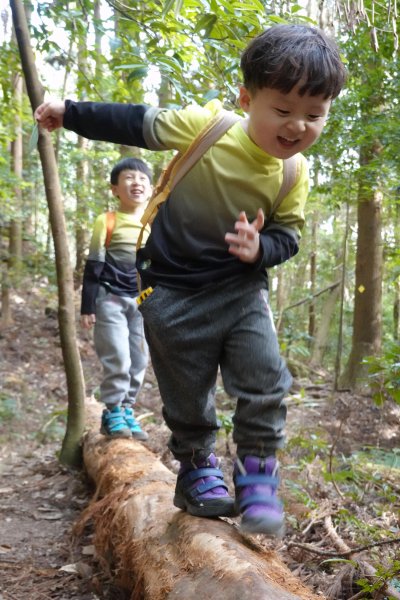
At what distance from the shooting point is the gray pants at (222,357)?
2.17 m

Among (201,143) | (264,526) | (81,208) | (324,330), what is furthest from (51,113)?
(324,330)

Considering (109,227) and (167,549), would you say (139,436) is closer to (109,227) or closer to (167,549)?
(109,227)

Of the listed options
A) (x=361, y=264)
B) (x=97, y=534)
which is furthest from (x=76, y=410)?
(x=361, y=264)

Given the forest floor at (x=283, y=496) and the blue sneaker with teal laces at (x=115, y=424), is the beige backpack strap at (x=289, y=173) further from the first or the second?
the blue sneaker with teal laces at (x=115, y=424)

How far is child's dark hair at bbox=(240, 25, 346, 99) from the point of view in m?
1.81

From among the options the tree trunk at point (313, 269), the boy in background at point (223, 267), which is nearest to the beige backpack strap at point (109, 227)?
the boy in background at point (223, 267)

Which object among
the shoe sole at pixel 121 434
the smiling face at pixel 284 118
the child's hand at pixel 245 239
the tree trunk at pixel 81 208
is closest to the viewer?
the smiling face at pixel 284 118

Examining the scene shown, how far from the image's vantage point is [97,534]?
9.91 feet

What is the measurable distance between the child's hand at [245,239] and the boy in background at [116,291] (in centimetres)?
228

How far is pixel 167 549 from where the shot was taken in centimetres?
224

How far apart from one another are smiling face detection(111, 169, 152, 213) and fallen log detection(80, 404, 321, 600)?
1.95 metres

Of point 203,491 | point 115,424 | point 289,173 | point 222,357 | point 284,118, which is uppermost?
point 284,118

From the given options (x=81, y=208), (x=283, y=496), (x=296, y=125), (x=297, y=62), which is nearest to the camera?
(x=297, y=62)

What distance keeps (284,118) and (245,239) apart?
17.8 inches
